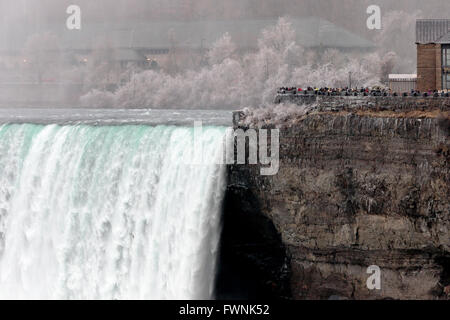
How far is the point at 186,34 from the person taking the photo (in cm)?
16675

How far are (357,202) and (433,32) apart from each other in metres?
15.2

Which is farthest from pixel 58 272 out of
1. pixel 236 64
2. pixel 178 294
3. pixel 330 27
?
pixel 330 27

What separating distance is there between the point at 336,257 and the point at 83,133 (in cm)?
2301

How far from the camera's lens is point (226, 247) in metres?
66.2

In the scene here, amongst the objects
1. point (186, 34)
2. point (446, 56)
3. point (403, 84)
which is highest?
point (186, 34)

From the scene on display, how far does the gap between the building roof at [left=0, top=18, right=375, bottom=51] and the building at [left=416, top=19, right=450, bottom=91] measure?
7795 centimetres

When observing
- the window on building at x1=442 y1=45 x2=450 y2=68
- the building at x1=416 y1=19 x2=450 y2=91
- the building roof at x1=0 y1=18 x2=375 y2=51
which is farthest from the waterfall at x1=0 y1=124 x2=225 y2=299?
the building roof at x1=0 y1=18 x2=375 y2=51

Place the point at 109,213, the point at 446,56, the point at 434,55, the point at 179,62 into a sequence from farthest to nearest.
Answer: the point at 179,62, the point at 109,213, the point at 434,55, the point at 446,56

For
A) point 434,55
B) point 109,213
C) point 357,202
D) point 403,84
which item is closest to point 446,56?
point 434,55

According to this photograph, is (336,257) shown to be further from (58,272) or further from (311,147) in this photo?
(58,272)

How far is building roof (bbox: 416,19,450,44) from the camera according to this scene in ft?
216

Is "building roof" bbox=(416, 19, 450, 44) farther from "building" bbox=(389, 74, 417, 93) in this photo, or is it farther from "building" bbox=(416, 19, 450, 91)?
"building" bbox=(389, 74, 417, 93)

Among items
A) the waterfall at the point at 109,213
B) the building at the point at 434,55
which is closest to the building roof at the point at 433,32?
the building at the point at 434,55

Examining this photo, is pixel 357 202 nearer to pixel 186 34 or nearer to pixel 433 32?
pixel 433 32
